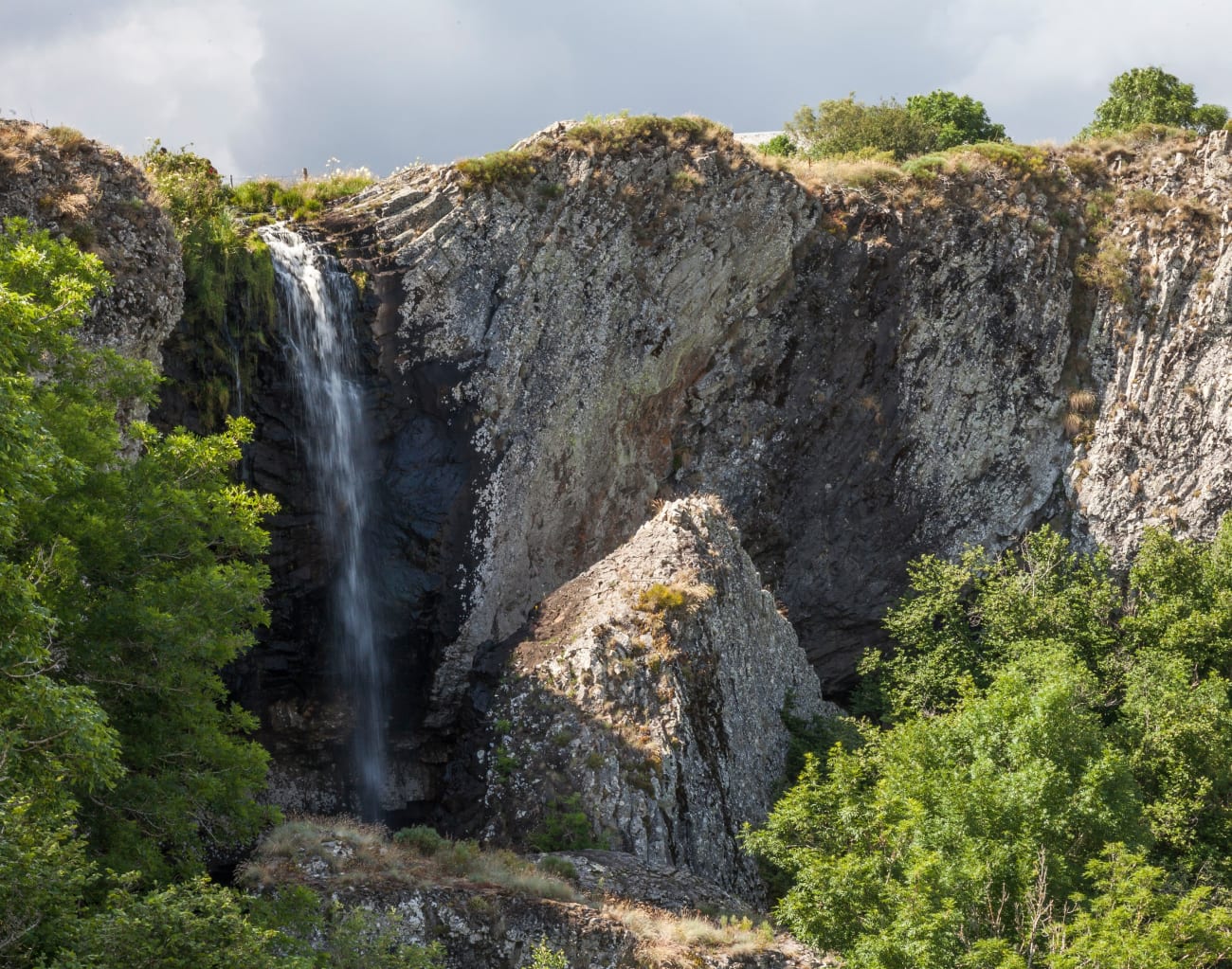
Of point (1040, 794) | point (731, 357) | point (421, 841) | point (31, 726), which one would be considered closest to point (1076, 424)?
point (731, 357)

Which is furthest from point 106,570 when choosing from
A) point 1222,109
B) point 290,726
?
point 1222,109

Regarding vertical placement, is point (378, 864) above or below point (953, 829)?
above

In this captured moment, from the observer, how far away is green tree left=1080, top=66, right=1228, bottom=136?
150ft

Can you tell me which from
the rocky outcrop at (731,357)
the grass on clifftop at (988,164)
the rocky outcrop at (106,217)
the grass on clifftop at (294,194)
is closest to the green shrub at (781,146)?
the grass on clifftop at (988,164)

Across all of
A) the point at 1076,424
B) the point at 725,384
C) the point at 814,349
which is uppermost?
the point at 814,349

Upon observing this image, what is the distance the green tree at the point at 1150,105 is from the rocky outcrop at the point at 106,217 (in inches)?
1421

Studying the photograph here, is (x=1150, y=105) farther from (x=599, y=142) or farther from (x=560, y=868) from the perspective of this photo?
(x=560, y=868)

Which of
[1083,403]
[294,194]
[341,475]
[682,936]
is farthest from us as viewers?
[1083,403]

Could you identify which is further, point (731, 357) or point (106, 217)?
point (731, 357)

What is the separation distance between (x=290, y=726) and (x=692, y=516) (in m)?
10.3

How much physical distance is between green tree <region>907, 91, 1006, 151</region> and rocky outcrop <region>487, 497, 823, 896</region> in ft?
104

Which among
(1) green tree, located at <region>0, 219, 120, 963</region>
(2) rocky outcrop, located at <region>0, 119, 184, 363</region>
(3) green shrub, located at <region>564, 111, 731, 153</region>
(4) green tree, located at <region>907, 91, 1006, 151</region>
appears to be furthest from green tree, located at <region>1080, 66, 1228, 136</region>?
(1) green tree, located at <region>0, 219, 120, 963</region>

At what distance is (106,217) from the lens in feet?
74.7

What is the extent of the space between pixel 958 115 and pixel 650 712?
38.6m
